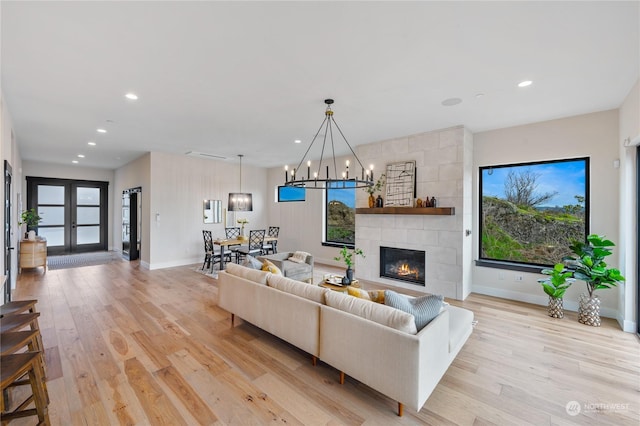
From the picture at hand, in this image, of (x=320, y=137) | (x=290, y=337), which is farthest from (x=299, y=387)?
(x=320, y=137)

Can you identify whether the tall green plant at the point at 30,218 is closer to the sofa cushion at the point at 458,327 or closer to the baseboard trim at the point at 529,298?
the sofa cushion at the point at 458,327

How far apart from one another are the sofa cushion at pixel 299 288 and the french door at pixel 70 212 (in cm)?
968

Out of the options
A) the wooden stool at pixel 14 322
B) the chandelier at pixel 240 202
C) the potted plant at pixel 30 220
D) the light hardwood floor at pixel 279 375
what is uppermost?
the chandelier at pixel 240 202

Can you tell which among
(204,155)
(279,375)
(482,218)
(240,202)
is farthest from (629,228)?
(204,155)

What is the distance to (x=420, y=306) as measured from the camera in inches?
92.6

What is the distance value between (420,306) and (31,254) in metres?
8.66

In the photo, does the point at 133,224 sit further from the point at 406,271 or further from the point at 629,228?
the point at 629,228

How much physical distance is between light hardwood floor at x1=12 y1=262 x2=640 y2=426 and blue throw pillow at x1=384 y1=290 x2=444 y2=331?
680mm

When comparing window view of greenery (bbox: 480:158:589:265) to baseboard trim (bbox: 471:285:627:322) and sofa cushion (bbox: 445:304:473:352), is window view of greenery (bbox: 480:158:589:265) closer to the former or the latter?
baseboard trim (bbox: 471:285:627:322)

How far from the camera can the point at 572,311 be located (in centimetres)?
418

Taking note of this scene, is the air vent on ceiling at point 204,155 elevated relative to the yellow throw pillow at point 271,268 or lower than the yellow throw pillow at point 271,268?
elevated

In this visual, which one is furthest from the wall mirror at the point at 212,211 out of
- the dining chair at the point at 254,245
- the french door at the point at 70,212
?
the french door at the point at 70,212

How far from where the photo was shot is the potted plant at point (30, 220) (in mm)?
6777

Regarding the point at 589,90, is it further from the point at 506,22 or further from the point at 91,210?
the point at 91,210
